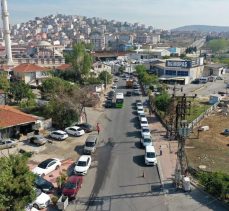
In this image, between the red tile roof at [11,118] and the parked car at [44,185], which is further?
the red tile roof at [11,118]

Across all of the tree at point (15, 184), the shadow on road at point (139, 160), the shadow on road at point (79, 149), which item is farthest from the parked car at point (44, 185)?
the shadow on road at point (139, 160)

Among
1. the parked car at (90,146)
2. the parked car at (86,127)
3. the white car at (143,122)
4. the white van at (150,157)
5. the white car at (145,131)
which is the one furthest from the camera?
the white car at (143,122)

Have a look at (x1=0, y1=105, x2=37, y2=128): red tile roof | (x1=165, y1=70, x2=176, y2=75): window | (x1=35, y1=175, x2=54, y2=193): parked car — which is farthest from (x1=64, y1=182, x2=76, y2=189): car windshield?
(x1=165, y1=70, x2=176, y2=75): window

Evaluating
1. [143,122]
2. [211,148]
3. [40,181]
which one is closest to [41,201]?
[40,181]

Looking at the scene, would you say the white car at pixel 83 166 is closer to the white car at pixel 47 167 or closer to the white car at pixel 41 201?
the white car at pixel 47 167

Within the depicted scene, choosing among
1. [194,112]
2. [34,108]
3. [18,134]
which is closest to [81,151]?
[18,134]

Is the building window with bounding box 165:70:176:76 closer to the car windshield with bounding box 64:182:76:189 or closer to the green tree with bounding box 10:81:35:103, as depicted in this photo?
the green tree with bounding box 10:81:35:103
